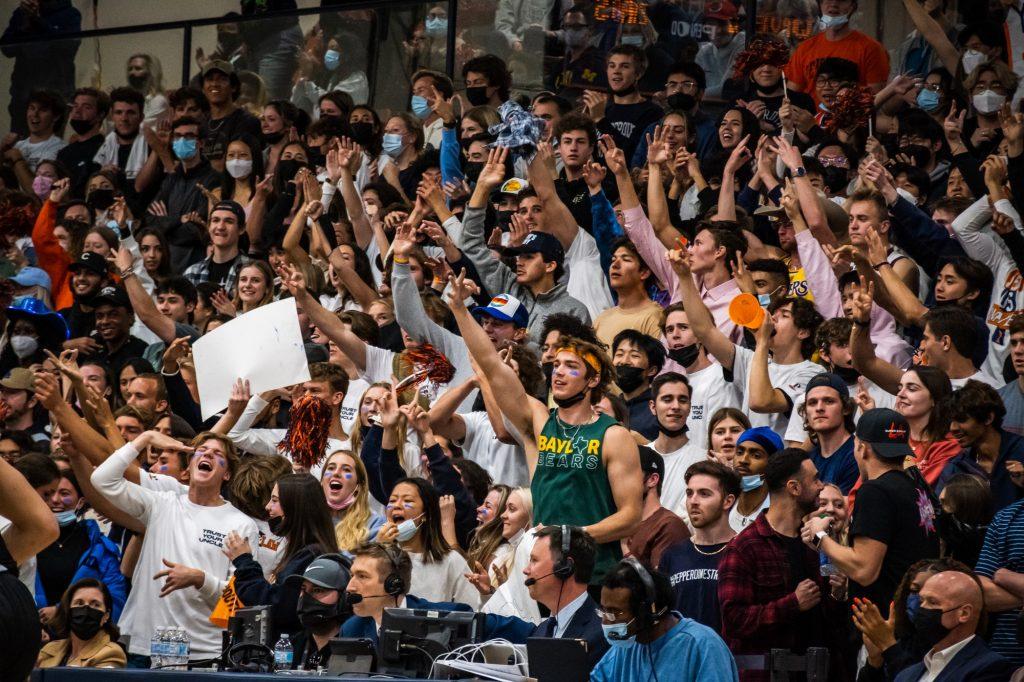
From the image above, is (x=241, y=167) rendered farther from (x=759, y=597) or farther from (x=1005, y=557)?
(x=1005, y=557)

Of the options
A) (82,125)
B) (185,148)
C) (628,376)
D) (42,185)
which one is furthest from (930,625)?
(82,125)

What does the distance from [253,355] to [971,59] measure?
584 centimetres

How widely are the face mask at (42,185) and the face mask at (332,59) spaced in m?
2.71

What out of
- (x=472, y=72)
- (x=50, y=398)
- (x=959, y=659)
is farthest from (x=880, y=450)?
(x=472, y=72)

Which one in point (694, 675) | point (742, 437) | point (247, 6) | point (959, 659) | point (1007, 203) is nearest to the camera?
point (694, 675)

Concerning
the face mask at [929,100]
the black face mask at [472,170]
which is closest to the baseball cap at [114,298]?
the black face mask at [472,170]

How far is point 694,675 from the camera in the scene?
5449 mm

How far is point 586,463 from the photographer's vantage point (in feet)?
22.8

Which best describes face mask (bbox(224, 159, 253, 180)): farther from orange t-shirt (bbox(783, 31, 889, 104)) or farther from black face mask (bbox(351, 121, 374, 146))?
orange t-shirt (bbox(783, 31, 889, 104))

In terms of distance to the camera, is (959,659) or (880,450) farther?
(880,450)

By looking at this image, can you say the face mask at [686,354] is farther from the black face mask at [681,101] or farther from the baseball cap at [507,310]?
the black face mask at [681,101]

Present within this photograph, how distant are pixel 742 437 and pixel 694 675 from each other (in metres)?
2.23

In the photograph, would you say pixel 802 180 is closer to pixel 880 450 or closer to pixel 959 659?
pixel 880 450

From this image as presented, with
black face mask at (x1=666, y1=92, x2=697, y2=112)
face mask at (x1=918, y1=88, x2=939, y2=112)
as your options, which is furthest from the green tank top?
face mask at (x1=918, y1=88, x2=939, y2=112)
